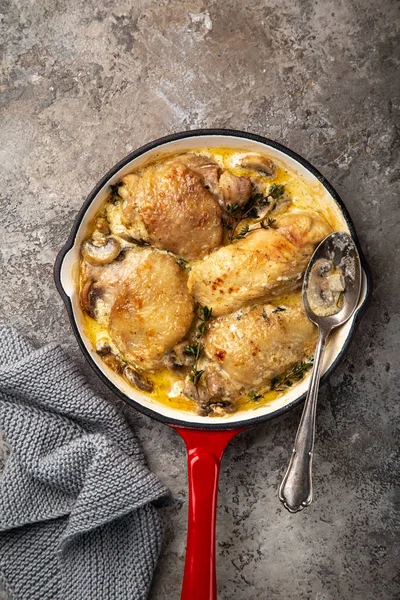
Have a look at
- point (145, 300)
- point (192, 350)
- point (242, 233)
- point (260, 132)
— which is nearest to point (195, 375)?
point (192, 350)

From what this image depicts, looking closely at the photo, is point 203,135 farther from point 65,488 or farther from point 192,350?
point 65,488

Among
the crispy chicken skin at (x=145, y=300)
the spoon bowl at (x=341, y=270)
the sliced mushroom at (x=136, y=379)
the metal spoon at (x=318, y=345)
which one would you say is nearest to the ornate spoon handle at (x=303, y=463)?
the metal spoon at (x=318, y=345)

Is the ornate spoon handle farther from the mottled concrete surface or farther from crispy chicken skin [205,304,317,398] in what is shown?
the mottled concrete surface

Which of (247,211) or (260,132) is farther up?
(260,132)

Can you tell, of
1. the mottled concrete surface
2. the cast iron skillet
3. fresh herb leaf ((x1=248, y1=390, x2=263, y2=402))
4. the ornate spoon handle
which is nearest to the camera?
the ornate spoon handle

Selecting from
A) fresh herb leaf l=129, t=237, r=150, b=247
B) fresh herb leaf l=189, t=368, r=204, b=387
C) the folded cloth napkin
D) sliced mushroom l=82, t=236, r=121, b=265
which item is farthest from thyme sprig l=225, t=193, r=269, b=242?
the folded cloth napkin

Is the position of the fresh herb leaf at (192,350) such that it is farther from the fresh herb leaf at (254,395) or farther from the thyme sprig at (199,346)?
the fresh herb leaf at (254,395)
